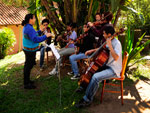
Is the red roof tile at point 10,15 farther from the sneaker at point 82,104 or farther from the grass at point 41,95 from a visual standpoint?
the sneaker at point 82,104

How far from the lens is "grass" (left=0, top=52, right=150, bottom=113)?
3.08 metres

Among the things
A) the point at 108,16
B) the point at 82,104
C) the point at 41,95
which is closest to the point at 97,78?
the point at 82,104

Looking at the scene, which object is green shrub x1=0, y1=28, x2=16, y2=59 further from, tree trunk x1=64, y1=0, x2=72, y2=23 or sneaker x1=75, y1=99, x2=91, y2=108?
sneaker x1=75, y1=99, x2=91, y2=108

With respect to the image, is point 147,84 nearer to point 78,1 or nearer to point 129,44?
point 129,44

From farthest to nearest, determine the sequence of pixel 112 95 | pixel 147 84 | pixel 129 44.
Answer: pixel 129 44 → pixel 147 84 → pixel 112 95

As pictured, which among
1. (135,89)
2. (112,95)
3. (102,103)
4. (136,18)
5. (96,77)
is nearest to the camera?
(96,77)

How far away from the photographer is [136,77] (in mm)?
4469

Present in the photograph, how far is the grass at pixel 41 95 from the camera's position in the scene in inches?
121

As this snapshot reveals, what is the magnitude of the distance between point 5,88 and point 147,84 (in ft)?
10.9

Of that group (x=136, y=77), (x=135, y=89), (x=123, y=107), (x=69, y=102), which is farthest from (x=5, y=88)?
(x=136, y=77)

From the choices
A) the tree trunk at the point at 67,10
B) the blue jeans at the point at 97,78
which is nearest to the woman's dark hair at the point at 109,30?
the blue jeans at the point at 97,78

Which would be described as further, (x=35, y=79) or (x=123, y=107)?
(x=35, y=79)

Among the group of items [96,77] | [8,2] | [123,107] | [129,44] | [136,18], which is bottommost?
[123,107]

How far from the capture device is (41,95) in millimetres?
3566
